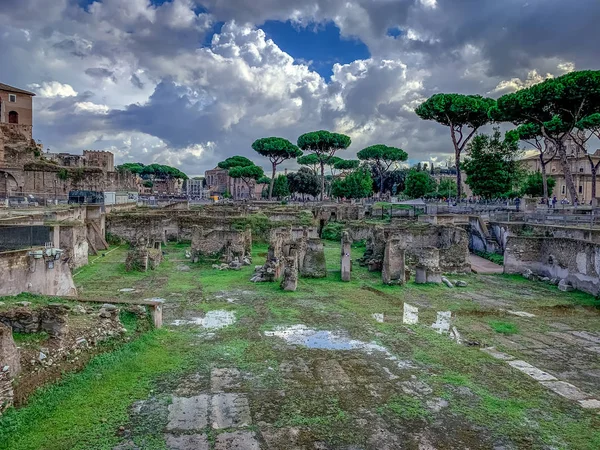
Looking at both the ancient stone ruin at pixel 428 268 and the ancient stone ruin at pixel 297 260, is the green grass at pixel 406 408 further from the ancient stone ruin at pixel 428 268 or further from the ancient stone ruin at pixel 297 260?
the ancient stone ruin at pixel 428 268

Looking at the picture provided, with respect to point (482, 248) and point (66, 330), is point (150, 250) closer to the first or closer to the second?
point (66, 330)

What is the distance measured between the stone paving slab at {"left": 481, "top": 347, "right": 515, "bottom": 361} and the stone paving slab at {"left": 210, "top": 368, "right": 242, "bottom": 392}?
5480 mm

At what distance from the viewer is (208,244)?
74.4 feet

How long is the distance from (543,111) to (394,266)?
23.0 meters

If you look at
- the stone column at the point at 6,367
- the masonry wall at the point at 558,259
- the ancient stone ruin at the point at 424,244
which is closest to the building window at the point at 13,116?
the ancient stone ruin at the point at 424,244

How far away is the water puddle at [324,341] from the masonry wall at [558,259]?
1038 centimetres

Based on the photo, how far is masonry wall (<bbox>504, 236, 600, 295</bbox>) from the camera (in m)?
16.2

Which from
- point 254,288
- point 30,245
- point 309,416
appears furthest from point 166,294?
point 309,416

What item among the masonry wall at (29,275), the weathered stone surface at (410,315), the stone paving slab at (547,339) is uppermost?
the masonry wall at (29,275)

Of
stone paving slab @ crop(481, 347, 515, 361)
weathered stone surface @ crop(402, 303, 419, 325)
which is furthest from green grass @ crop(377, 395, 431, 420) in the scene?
weathered stone surface @ crop(402, 303, 419, 325)

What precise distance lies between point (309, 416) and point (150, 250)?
15.1m

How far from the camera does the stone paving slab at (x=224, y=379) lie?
776cm

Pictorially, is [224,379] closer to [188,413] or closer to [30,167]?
[188,413]

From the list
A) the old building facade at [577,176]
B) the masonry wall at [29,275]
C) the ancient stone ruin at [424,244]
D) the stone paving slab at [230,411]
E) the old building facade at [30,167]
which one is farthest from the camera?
the old building facade at [577,176]
